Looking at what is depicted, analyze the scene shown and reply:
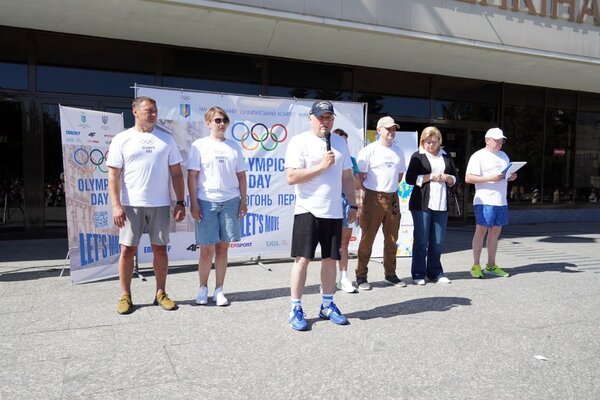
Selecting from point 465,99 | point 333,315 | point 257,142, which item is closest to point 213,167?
point 333,315

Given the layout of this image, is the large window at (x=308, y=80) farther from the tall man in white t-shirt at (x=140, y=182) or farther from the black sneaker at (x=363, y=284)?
the tall man in white t-shirt at (x=140, y=182)

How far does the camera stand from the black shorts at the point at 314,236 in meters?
3.84

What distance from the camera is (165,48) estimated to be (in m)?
8.91

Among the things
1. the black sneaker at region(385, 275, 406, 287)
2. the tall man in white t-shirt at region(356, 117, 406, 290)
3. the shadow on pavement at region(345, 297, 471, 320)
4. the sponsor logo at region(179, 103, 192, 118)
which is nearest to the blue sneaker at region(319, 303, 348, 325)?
the shadow on pavement at region(345, 297, 471, 320)

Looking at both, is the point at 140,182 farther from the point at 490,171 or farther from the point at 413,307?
the point at 490,171

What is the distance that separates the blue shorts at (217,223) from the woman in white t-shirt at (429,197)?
2.29 m

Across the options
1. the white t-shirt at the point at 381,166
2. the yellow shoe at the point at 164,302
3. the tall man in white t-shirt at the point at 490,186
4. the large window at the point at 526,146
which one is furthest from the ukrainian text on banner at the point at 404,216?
the large window at the point at 526,146

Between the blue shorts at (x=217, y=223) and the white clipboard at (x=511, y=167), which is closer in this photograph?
the blue shorts at (x=217, y=223)

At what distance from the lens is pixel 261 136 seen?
6227 millimetres

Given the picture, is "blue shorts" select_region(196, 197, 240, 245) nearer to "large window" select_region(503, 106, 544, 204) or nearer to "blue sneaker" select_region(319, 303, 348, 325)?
"blue sneaker" select_region(319, 303, 348, 325)

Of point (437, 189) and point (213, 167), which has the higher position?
point (213, 167)

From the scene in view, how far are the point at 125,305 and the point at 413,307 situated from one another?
2.75 metres

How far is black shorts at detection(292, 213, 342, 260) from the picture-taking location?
12.6 feet

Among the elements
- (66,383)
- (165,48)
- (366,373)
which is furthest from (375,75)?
(66,383)
